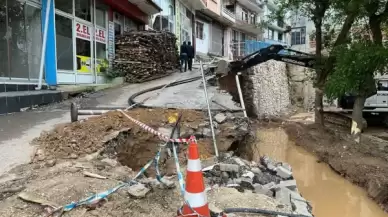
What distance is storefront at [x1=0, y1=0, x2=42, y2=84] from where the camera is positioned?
9.21m

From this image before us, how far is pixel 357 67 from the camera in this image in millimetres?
10891

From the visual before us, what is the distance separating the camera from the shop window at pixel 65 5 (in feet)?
38.1

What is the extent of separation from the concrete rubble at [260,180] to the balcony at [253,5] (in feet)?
119

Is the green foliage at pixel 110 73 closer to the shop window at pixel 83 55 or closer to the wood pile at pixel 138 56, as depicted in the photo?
the wood pile at pixel 138 56

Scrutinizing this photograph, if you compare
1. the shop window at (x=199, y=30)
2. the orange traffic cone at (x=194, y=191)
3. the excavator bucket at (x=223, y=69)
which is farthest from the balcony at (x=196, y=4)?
the orange traffic cone at (x=194, y=191)

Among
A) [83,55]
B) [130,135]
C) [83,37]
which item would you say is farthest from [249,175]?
[83,37]

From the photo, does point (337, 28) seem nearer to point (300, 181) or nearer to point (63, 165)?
point (300, 181)

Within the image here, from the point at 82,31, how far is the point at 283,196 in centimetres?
1092

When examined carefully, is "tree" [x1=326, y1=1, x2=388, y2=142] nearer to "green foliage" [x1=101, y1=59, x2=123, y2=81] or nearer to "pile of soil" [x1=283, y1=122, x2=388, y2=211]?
"pile of soil" [x1=283, y1=122, x2=388, y2=211]

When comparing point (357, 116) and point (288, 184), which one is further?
point (357, 116)

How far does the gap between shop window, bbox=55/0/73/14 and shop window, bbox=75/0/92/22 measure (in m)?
0.44

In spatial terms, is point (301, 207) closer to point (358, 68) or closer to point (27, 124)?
point (27, 124)

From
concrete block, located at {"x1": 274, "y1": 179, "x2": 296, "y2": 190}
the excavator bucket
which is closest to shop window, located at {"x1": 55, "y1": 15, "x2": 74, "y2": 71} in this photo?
the excavator bucket

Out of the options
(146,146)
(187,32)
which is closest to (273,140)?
(146,146)
